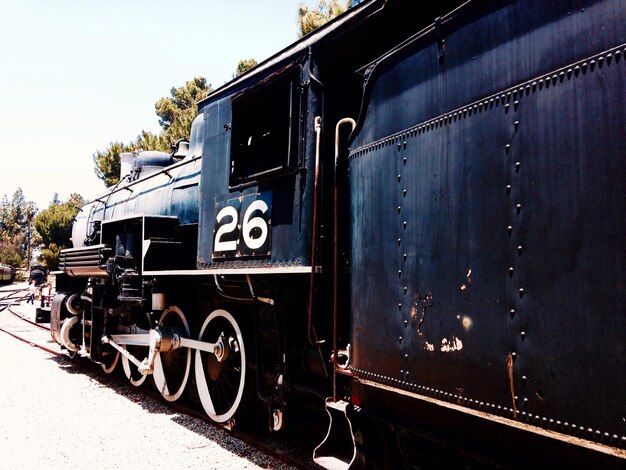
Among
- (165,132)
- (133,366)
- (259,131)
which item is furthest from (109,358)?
(165,132)

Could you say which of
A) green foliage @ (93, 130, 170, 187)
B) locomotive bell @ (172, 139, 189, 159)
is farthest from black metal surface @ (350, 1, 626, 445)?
green foliage @ (93, 130, 170, 187)

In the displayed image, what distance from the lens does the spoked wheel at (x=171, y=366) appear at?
562cm

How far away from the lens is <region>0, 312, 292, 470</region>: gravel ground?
4.04 m

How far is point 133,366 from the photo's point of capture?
684 cm

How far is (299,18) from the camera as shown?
16.6 metres

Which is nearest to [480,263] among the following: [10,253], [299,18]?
[299,18]

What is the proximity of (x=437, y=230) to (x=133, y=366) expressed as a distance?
5748 millimetres

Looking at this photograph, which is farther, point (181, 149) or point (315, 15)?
point (315, 15)

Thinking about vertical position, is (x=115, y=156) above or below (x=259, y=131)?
above

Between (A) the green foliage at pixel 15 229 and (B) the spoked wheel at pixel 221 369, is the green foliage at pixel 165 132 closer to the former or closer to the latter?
(B) the spoked wheel at pixel 221 369

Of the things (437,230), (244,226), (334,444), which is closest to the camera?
(437,230)

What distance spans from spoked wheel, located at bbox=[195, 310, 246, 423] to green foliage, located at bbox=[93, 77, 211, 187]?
46.1ft

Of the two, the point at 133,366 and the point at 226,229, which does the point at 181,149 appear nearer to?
the point at 133,366

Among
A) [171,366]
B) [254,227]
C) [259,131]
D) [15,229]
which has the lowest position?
[171,366]
